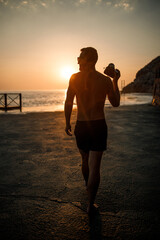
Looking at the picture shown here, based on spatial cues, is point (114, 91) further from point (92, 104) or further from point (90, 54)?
point (90, 54)

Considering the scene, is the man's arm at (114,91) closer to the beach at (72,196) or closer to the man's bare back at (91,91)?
the man's bare back at (91,91)

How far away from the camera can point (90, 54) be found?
204 centimetres

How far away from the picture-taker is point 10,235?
173 centimetres

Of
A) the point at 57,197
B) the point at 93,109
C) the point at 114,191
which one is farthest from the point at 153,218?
the point at 93,109

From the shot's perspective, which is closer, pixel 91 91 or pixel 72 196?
pixel 91 91

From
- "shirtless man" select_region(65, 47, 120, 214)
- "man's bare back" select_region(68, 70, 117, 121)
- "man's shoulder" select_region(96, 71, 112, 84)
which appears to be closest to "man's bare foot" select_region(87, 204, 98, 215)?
"shirtless man" select_region(65, 47, 120, 214)

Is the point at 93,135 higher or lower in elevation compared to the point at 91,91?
lower

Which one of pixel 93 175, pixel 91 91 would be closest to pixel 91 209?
pixel 93 175

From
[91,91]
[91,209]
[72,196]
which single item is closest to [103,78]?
[91,91]

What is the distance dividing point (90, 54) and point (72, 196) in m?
1.91

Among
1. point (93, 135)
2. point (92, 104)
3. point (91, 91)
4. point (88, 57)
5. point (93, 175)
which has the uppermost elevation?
point (88, 57)

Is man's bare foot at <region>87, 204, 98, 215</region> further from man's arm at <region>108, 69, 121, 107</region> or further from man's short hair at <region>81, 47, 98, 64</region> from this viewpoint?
man's short hair at <region>81, 47, 98, 64</region>

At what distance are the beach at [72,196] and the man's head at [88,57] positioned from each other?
70.1 inches

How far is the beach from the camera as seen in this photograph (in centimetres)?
181
